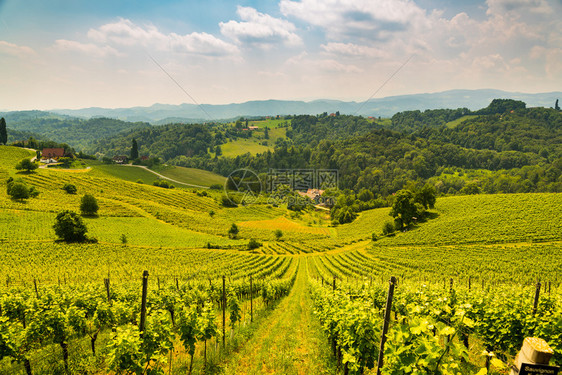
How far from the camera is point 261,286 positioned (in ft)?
72.2

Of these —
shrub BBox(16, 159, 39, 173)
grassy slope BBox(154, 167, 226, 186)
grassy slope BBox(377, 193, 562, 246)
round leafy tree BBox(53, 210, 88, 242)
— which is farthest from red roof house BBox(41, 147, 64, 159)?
grassy slope BBox(377, 193, 562, 246)

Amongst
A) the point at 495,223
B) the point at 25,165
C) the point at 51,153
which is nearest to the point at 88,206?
the point at 25,165

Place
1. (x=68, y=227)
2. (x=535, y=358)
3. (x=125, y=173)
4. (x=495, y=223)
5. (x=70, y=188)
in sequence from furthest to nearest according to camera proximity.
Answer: (x=125, y=173) → (x=70, y=188) → (x=495, y=223) → (x=68, y=227) → (x=535, y=358)

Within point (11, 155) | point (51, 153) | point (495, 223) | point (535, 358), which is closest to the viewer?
point (535, 358)

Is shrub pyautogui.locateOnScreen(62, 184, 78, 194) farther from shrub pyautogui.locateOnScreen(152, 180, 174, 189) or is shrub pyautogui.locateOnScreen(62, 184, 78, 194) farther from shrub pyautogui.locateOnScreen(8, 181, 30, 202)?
shrub pyautogui.locateOnScreen(152, 180, 174, 189)

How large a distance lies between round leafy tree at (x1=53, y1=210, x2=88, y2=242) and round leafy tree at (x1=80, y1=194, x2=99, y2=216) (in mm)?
16332

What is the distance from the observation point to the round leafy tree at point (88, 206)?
2281 inches

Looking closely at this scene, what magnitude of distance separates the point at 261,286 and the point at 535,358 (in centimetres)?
2132

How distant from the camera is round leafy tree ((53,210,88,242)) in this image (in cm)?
4203

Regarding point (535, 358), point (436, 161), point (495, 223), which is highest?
point (535, 358)

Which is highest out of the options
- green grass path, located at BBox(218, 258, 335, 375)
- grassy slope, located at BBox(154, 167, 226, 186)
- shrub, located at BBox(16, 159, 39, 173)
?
shrub, located at BBox(16, 159, 39, 173)

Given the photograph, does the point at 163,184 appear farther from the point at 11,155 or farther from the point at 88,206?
the point at 11,155

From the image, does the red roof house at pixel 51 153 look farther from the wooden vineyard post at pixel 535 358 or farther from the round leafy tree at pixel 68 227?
the wooden vineyard post at pixel 535 358

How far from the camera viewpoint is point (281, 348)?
972cm
